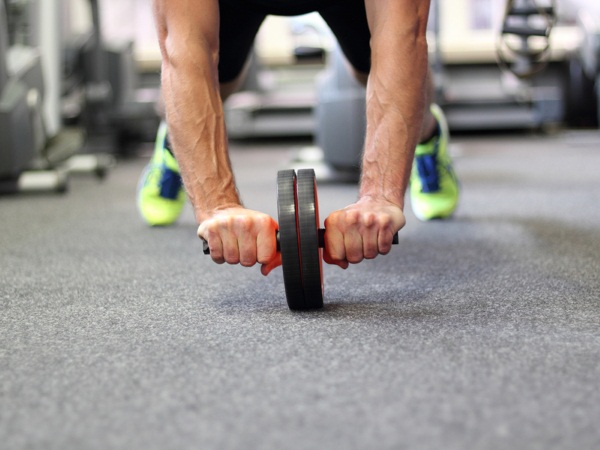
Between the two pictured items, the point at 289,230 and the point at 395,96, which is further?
the point at 395,96

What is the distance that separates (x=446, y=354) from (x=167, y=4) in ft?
2.00

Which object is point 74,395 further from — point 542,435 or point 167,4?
point 167,4

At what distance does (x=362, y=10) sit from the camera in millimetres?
1147

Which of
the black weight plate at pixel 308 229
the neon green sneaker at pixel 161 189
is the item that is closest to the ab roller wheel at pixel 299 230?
the black weight plate at pixel 308 229

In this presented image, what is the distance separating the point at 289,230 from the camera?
79 cm

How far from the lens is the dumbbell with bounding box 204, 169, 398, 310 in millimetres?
792

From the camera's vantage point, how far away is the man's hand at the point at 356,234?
814 millimetres

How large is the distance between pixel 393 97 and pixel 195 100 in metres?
0.27

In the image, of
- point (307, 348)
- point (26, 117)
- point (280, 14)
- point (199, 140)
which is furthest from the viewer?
point (26, 117)

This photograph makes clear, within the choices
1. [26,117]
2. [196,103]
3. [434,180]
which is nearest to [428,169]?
[434,180]

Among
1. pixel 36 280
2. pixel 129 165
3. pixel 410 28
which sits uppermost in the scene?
pixel 410 28

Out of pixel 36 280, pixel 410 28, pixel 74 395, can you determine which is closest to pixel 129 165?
pixel 36 280

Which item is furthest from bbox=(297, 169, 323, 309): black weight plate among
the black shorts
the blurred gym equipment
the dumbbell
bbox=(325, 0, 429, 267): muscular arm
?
the blurred gym equipment

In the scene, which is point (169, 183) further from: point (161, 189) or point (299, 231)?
point (299, 231)
